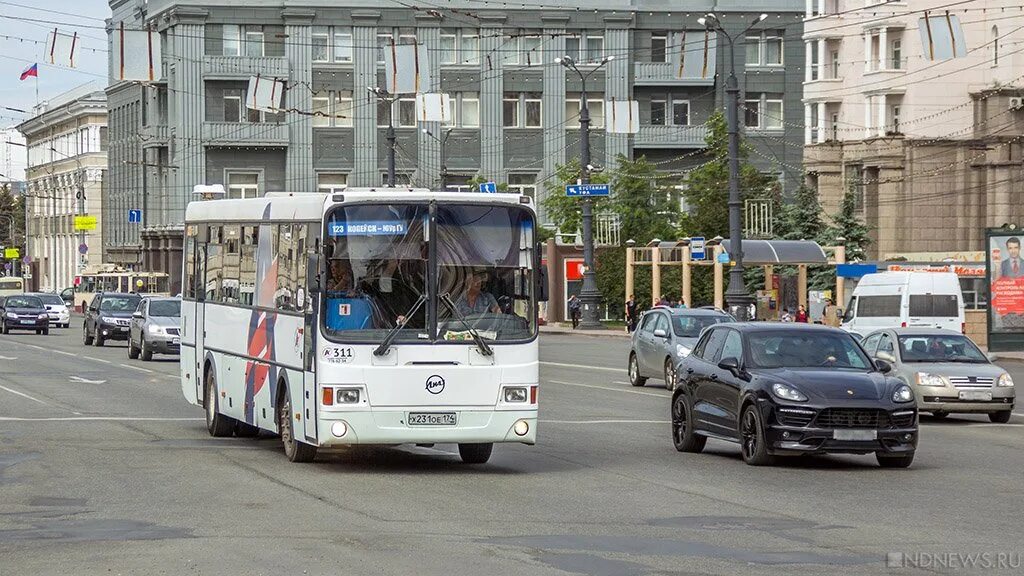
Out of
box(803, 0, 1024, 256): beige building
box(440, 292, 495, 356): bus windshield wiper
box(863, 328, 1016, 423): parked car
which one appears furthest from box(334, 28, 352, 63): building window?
box(440, 292, 495, 356): bus windshield wiper

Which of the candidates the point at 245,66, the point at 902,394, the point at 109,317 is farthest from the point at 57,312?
the point at 902,394

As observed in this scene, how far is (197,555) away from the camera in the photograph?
1147 cm

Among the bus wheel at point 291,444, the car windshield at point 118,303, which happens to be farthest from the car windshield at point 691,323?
the car windshield at point 118,303

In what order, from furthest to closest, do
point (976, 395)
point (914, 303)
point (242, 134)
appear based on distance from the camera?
point (242, 134) < point (914, 303) < point (976, 395)

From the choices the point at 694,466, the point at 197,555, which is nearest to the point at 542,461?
the point at 694,466

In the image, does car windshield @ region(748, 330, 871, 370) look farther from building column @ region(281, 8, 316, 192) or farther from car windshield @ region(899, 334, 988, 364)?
building column @ region(281, 8, 316, 192)

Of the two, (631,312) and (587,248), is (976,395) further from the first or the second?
(587,248)

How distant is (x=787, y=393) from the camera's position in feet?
59.1

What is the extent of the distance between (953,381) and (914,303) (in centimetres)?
1736

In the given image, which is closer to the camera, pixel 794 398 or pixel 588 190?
pixel 794 398

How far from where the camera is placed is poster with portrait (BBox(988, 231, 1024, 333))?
44.1m

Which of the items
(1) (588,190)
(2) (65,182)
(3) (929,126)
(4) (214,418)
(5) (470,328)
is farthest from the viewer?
(2) (65,182)

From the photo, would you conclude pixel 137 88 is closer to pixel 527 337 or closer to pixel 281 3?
pixel 281 3

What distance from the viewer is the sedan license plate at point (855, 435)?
17.8 meters
